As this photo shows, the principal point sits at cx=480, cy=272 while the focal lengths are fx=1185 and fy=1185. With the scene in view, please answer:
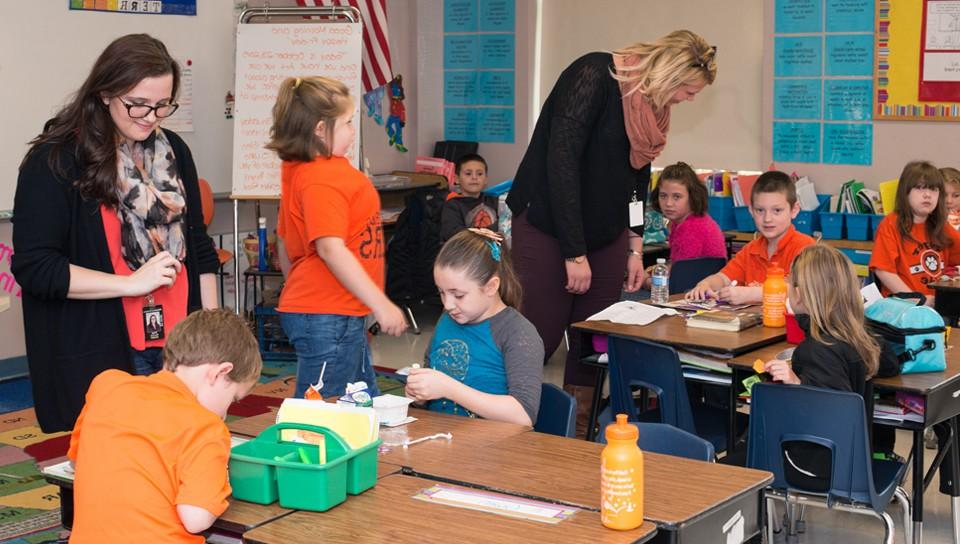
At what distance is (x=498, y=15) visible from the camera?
840cm

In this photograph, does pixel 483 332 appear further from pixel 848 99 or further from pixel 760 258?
pixel 848 99

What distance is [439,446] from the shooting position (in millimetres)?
2645

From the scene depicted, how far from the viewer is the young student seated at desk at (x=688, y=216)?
18.7 feet

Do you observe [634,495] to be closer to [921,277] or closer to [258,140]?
[921,277]

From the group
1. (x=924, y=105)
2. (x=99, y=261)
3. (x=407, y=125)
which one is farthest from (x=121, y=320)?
(x=407, y=125)

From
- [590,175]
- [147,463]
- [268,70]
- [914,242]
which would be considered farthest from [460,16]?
[147,463]

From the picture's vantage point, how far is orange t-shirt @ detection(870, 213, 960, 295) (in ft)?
17.5

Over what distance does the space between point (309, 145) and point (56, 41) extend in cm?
357

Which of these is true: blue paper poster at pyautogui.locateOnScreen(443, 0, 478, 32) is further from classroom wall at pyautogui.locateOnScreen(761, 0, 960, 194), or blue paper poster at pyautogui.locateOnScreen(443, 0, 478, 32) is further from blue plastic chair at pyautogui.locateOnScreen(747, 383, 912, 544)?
blue plastic chair at pyautogui.locateOnScreen(747, 383, 912, 544)

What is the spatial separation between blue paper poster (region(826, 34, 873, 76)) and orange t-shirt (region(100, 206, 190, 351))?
4922 millimetres

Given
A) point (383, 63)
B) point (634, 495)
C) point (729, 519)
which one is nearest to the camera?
point (634, 495)

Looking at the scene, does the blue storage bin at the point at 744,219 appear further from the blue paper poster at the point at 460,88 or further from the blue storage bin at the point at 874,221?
the blue paper poster at the point at 460,88

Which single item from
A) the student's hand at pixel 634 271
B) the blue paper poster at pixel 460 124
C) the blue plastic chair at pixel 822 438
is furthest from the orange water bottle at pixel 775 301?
the blue paper poster at pixel 460 124

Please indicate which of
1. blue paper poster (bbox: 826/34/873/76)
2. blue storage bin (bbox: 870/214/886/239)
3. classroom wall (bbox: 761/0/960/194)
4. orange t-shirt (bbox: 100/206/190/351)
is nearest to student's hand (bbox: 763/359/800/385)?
orange t-shirt (bbox: 100/206/190/351)
